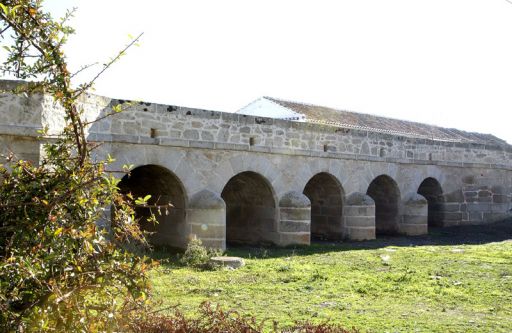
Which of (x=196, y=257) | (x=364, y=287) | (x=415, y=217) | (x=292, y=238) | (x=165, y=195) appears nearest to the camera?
(x=364, y=287)

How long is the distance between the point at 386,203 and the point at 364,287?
8.76 m

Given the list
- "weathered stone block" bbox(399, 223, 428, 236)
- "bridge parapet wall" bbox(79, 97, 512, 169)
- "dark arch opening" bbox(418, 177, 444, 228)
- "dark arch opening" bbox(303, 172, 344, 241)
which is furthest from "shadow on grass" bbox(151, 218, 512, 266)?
"bridge parapet wall" bbox(79, 97, 512, 169)

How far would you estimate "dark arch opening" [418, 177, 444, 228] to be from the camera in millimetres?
17234

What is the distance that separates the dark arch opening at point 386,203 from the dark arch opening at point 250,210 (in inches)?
172

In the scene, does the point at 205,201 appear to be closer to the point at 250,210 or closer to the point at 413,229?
the point at 250,210

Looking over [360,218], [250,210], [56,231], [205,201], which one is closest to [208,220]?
[205,201]

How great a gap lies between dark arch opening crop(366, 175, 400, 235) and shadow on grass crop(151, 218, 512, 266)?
675 mm

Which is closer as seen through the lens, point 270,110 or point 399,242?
point 399,242

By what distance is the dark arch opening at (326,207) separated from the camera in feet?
47.0

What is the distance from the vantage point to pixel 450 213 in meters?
17.3

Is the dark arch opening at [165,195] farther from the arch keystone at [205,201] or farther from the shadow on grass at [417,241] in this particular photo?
the shadow on grass at [417,241]

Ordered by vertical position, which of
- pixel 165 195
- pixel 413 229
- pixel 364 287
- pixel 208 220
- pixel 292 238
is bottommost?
pixel 364 287

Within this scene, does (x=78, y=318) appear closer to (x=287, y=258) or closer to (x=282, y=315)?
(x=282, y=315)

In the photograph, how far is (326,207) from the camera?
1473 centimetres
